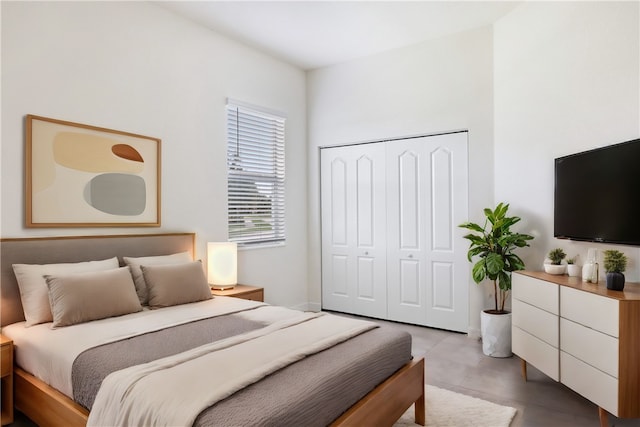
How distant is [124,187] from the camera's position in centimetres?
336

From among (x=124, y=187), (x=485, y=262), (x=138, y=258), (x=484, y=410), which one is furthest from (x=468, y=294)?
(x=124, y=187)

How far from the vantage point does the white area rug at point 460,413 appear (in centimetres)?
243

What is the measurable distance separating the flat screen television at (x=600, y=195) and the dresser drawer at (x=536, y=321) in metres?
0.60

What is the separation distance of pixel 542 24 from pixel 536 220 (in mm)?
1657

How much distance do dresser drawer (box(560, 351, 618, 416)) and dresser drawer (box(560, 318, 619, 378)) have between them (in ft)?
0.11

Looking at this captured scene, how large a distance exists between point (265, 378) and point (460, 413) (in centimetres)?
146

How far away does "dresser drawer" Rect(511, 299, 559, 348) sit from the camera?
107 inches

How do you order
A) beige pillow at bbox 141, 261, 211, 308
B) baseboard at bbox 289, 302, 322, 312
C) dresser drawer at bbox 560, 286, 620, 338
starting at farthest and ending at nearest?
baseboard at bbox 289, 302, 322, 312, beige pillow at bbox 141, 261, 211, 308, dresser drawer at bbox 560, 286, 620, 338

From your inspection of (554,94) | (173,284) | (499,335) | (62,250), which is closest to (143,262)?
(173,284)

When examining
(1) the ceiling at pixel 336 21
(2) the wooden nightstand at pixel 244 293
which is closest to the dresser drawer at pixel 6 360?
(2) the wooden nightstand at pixel 244 293

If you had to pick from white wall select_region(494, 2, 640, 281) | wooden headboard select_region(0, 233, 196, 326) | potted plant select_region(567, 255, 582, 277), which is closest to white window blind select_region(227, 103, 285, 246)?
A: wooden headboard select_region(0, 233, 196, 326)

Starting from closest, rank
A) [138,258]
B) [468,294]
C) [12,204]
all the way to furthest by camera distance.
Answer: [12,204]
[138,258]
[468,294]

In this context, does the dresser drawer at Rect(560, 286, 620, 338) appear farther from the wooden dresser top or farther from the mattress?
the mattress

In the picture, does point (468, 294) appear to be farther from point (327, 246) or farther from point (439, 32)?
point (439, 32)
